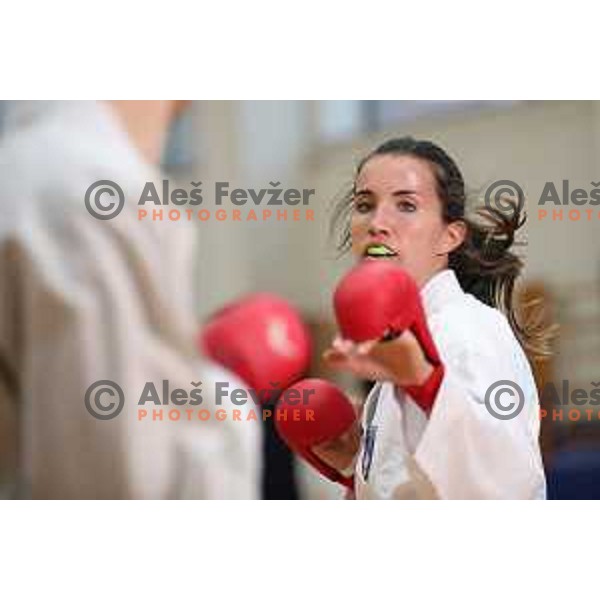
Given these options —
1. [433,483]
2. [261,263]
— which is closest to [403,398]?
[433,483]

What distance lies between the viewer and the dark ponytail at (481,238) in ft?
3.85

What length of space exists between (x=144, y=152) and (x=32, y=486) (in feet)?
1.07

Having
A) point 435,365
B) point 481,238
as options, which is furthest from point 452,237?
point 435,365

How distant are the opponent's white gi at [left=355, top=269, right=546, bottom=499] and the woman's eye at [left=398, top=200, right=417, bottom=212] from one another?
3.2 inches

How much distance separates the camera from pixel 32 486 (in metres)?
0.76

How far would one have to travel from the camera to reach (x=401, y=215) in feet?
3.85

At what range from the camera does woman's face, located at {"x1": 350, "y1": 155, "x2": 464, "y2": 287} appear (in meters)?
1.17

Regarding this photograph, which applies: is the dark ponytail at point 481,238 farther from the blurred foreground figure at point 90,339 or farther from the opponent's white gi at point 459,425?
the blurred foreground figure at point 90,339

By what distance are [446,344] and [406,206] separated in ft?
0.54

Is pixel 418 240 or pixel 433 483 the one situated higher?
pixel 418 240

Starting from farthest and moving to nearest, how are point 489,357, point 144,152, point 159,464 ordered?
point 489,357 → point 144,152 → point 159,464
